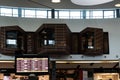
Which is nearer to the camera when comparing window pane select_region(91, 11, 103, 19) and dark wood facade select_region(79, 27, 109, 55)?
dark wood facade select_region(79, 27, 109, 55)

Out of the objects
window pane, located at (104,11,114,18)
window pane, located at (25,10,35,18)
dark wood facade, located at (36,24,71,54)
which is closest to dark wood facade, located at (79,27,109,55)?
dark wood facade, located at (36,24,71,54)

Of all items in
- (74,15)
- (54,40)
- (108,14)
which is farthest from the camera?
(74,15)

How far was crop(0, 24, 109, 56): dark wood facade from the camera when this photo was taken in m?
9.98

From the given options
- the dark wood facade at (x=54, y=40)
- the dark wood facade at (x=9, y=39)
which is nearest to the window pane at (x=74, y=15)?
the dark wood facade at (x=54, y=40)

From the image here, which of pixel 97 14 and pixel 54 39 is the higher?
pixel 97 14

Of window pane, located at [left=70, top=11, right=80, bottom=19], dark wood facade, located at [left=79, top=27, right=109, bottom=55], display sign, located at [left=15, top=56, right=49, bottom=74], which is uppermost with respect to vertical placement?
window pane, located at [left=70, top=11, right=80, bottom=19]

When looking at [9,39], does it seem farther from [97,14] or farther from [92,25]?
[97,14]

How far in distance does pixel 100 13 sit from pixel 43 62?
497 cm

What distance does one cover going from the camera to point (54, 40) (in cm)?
998

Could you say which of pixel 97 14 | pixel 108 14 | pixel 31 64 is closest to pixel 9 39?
pixel 31 64

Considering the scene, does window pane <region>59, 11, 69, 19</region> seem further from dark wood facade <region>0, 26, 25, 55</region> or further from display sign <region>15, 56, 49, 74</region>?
display sign <region>15, 56, 49, 74</region>

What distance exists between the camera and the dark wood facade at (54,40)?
998 cm

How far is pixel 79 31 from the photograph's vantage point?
36.2 feet

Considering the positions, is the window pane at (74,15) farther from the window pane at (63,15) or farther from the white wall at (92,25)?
the white wall at (92,25)
